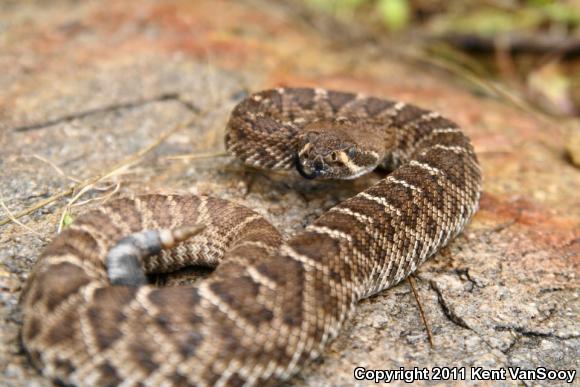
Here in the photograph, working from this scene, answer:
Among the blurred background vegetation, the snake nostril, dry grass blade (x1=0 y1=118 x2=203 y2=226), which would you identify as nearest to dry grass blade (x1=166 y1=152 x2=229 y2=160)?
dry grass blade (x1=0 y1=118 x2=203 y2=226)

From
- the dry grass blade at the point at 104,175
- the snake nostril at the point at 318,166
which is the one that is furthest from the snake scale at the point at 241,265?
the dry grass blade at the point at 104,175

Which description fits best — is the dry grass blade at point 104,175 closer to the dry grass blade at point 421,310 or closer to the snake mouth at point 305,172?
the snake mouth at point 305,172

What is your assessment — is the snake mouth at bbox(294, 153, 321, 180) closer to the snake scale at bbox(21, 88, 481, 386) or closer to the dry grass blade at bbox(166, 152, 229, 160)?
the snake scale at bbox(21, 88, 481, 386)

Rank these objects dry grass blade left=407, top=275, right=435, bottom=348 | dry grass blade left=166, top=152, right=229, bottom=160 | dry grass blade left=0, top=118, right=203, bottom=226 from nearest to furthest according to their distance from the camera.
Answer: dry grass blade left=407, top=275, right=435, bottom=348 → dry grass blade left=0, top=118, right=203, bottom=226 → dry grass blade left=166, top=152, right=229, bottom=160

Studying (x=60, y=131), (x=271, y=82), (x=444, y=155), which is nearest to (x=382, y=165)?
(x=444, y=155)

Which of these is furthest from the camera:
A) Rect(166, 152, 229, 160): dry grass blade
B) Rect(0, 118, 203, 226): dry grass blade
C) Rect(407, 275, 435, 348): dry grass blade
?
Rect(166, 152, 229, 160): dry grass blade

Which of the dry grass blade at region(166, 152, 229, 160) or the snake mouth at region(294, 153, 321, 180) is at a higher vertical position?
the snake mouth at region(294, 153, 321, 180)

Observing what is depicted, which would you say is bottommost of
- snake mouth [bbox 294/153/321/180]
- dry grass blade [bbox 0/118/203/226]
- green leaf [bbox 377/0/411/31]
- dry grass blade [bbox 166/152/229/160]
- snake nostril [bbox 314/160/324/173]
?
dry grass blade [bbox 166/152/229/160]

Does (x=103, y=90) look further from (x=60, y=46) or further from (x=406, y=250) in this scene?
(x=406, y=250)
